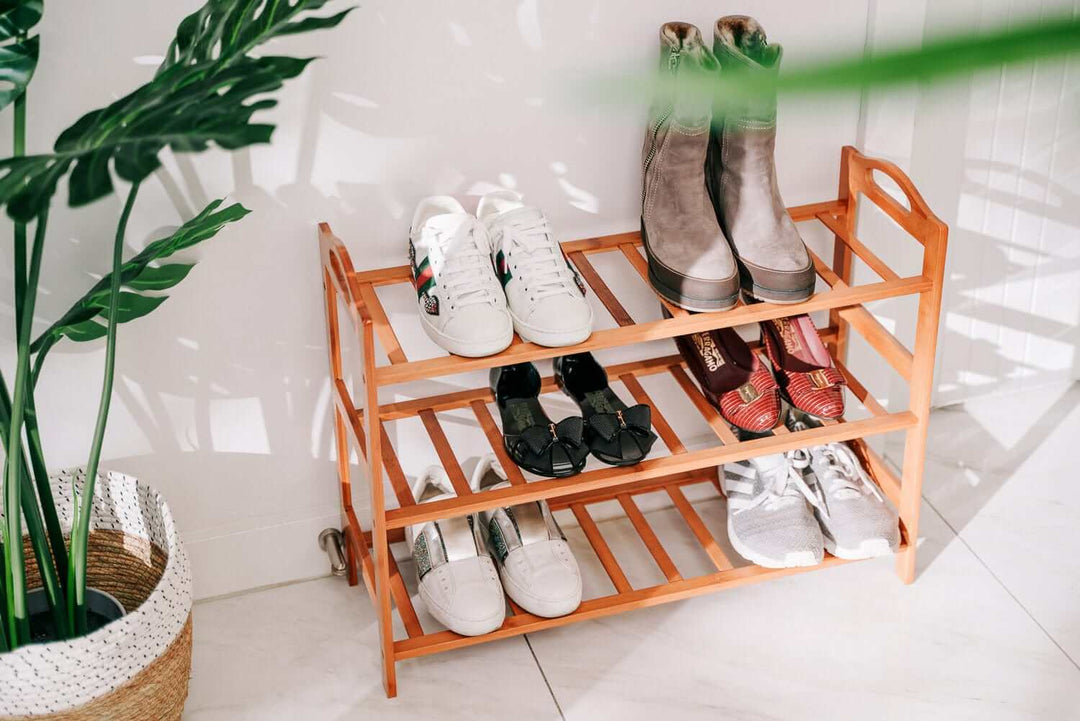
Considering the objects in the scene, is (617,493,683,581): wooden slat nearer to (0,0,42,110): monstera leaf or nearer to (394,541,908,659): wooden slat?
(394,541,908,659): wooden slat

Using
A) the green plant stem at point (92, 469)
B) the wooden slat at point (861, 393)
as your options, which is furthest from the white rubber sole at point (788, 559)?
the green plant stem at point (92, 469)

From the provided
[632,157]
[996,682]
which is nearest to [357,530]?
→ [632,157]

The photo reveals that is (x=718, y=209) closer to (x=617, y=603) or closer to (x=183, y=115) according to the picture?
(x=617, y=603)

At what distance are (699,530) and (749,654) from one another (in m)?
0.21

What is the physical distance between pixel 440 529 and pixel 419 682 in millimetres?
212

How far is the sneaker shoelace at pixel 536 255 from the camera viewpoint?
136 centimetres

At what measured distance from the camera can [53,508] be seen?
129 centimetres

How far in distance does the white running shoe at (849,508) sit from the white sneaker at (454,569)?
50 centimetres

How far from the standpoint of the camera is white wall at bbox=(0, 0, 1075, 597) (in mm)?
1382

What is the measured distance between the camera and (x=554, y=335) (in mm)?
1332

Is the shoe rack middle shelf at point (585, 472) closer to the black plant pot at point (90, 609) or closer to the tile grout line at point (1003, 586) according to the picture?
the tile grout line at point (1003, 586)

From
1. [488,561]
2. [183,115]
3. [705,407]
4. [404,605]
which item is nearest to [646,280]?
[705,407]

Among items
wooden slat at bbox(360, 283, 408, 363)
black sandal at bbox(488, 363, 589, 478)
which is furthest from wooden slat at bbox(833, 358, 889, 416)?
wooden slat at bbox(360, 283, 408, 363)

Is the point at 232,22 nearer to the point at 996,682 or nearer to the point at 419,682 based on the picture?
the point at 419,682
